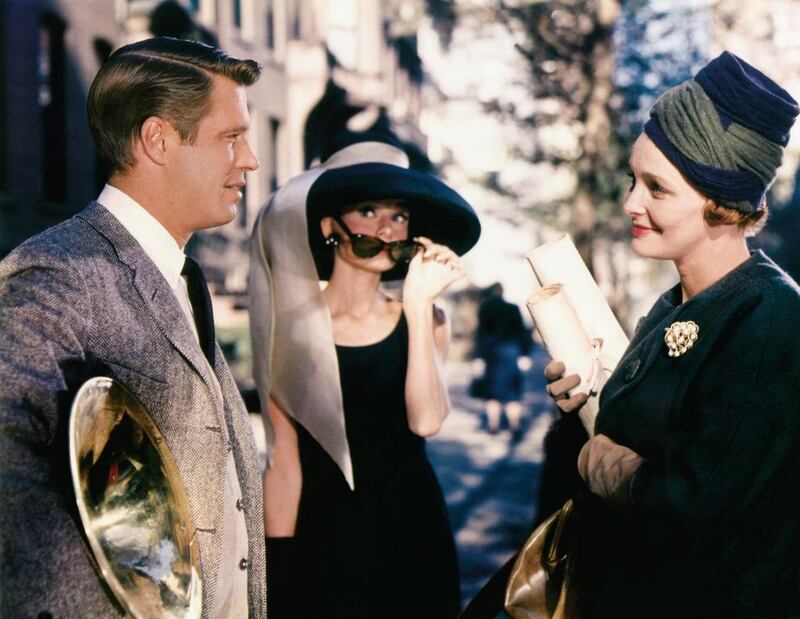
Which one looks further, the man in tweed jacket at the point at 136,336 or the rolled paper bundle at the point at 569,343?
the rolled paper bundle at the point at 569,343

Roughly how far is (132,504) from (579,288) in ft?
4.50

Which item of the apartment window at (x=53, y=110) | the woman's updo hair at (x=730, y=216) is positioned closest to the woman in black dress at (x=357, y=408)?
the woman's updo hair at (x=730, y=216)

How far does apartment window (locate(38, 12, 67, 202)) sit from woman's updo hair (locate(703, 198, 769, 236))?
9644 millimetres

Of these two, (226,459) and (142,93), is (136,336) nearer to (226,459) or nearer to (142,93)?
(226,459)

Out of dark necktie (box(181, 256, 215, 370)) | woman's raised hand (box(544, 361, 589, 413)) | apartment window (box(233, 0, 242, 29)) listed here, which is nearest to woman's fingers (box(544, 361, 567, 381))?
woman's raised hand (box(544, 361, 589, 413))

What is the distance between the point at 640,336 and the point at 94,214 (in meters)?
1.40

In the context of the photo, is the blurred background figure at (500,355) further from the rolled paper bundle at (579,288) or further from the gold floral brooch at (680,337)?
the gold floral brooch at (680,337)

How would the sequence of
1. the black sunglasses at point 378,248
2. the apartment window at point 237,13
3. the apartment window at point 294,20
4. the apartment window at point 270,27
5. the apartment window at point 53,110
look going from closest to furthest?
the black sunglasses at point 378,248
the apartment window at point 53,110
the apartment window at point 237,13
the apartment window at point 270,27
the apartment window at point 294,20

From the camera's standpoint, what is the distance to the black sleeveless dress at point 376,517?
9.42 ft

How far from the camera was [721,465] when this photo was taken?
1.61 meters

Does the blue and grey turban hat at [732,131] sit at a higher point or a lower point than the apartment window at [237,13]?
lower

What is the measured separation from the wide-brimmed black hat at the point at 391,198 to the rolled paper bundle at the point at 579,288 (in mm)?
809

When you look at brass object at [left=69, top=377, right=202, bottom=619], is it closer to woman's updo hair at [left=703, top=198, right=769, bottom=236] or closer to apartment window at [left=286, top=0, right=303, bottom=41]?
woman's updo hair at [left=703, top=198, right=769, bottom=236]

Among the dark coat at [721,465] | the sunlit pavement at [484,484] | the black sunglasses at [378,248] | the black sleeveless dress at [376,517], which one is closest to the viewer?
the dark coat at [721,465]
